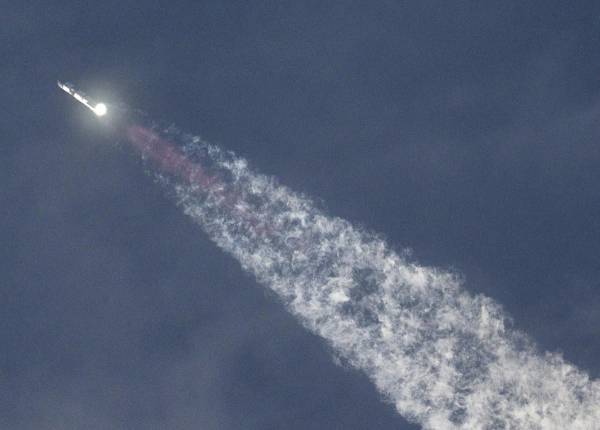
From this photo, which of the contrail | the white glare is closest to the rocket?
the white glare

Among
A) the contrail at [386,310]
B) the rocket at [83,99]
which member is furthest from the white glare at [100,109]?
the contrail at [386,310]

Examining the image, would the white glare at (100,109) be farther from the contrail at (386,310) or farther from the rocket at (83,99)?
the contrail at (386,310)

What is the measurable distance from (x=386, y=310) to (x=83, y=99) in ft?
248

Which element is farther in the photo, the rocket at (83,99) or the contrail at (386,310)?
the rocket at (83,99)

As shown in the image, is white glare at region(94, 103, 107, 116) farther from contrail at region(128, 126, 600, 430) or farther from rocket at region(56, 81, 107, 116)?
contrail at region(128, 126, 600, 430)

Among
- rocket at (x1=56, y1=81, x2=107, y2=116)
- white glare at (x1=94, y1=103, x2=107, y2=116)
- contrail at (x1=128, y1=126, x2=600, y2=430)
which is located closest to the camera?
contrail at (x1=128, y1=126, x2=600, y2=430)

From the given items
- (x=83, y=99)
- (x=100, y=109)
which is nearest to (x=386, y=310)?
(x=100, y=109)

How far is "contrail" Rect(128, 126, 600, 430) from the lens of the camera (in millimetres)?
164750

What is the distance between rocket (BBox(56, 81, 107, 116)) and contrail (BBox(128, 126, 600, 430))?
17413mm

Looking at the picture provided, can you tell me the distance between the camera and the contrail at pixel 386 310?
165 meters

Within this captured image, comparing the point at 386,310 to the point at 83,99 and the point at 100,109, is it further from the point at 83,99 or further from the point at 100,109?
the point at 83,99

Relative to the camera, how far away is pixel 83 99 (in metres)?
181

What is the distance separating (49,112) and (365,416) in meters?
89.7

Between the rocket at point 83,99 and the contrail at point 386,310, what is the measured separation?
57.1ft
